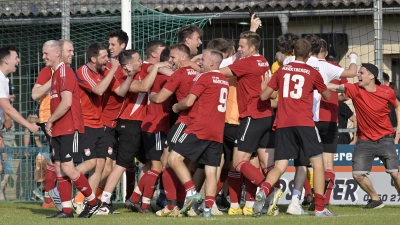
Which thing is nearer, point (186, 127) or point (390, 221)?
point (390, 221)

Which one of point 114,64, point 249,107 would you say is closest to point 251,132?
point 249,107

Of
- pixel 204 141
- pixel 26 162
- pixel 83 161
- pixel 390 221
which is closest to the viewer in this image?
pixel 390 221

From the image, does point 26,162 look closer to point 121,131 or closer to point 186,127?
A: point 121,131

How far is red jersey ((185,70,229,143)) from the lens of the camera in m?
10.8

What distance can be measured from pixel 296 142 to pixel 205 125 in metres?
1.12

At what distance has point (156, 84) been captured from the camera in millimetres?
11781

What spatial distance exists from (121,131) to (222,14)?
5057 mm

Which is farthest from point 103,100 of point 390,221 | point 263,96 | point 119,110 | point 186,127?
point 390,221

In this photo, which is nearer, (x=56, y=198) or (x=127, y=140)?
(x=127, y=140)

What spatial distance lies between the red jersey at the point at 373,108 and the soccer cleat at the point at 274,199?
2099mm

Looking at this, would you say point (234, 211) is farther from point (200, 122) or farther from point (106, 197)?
point (106, 197)

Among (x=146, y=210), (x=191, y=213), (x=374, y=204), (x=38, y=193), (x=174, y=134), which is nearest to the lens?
(x=174, y=134)

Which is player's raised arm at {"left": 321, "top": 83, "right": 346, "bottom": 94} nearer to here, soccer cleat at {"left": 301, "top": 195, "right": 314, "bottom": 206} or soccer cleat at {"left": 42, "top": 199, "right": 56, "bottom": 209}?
soccer cleat at {"left": 301, "top": 195, "right": 314, "bottom": 206}

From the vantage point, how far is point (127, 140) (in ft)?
38.8
